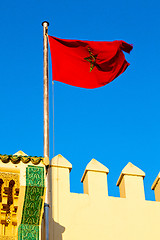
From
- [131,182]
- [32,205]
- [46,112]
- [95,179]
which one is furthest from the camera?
[131,182]

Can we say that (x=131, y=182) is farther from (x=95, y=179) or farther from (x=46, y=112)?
(x=46, y=112)

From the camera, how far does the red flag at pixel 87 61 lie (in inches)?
530

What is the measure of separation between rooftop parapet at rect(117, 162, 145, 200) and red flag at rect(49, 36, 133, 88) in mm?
1867

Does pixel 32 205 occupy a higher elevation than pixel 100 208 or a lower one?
lower

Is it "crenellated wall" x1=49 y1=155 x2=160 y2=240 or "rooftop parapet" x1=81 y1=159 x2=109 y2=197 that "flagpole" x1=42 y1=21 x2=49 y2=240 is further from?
"rooftop parapet" x1=81 y1=159 x2=109 y2=197

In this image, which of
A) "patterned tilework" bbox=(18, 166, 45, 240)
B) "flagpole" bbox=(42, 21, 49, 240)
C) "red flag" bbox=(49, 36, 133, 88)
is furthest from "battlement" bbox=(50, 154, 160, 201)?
"patterned tilework" bbox=(18, 166, 45, 240)

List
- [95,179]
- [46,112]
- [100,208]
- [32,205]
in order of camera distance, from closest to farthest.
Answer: [32,205], [46,112], [100,208], [95,179]

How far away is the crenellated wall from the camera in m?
12.3

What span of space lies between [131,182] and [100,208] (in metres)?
0.98

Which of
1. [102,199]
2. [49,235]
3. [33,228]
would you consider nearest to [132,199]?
[102,199]

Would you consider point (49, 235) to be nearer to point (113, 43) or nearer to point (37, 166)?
point (37, 166)

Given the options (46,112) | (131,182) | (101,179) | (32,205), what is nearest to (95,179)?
(101,179)

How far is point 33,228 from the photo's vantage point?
10711 mm

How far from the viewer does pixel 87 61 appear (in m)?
14.0
